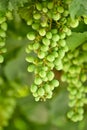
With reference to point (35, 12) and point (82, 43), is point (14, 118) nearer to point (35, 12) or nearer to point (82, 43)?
point (82, 43)

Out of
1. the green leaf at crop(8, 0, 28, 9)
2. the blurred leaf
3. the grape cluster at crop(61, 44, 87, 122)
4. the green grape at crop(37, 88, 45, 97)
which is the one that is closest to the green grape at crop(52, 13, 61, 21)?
the green leaf at crop(8, 0, 28, 9)

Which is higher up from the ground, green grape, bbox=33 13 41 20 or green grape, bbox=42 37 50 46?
green grape, bbox=33 13 41 20

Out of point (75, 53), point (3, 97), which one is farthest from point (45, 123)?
point (75, 53)

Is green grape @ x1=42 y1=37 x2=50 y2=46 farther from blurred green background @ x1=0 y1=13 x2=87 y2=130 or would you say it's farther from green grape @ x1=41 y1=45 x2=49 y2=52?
blurred green background @ x1=0 y1=13 x2=87 y2=130

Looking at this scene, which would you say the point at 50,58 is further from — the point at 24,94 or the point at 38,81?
the point at 24,94

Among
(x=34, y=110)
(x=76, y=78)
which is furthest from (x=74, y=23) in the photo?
(x=34, y=110)

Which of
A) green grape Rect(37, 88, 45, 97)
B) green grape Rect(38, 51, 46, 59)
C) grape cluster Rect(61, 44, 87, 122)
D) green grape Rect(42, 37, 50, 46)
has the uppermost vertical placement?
green grape Rect(42, 37, 50, 46)
